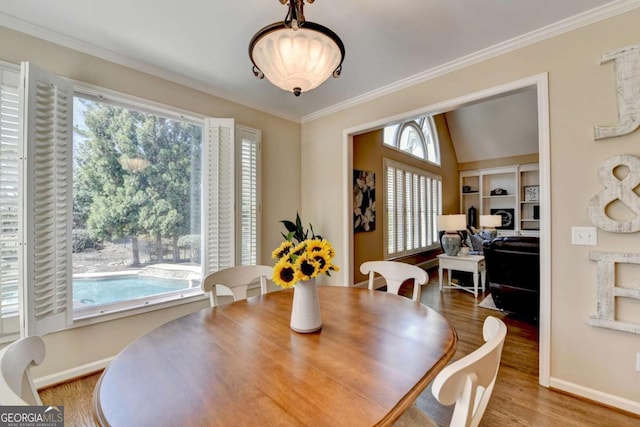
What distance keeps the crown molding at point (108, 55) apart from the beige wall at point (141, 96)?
36 millimetres

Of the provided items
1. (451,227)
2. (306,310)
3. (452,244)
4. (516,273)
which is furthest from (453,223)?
(306,310)

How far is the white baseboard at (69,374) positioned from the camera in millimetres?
2008

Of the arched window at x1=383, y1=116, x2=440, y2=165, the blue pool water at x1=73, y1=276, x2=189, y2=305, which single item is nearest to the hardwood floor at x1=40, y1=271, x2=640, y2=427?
the blue pool water at x1=73, y1=276, x2=189, y2=305

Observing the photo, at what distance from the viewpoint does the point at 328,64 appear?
1417 mm

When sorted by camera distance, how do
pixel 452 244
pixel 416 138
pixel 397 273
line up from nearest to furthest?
pixel 397 273 → pixel 452 244 → pixel 416 138

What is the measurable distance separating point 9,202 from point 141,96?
4.16 ft

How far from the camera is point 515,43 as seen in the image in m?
2.15

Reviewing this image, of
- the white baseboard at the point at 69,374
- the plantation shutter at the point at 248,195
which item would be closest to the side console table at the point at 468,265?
the plantation shutter at the point at 248,195

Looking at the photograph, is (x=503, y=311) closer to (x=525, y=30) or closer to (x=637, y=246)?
(x=637, y=246)

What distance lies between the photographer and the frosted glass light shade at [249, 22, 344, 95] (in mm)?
1280

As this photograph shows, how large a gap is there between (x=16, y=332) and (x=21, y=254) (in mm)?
605

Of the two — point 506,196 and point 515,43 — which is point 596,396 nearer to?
point 515,43

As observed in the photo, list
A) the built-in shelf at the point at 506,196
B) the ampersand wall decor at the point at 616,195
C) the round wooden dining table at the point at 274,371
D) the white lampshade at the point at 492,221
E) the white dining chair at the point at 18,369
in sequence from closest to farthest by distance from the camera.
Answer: the white dining chair at the point at 18,369, the round wooden dining table at the point at 274,371, the ampersand wall decor at the point at 616,195, the white lampshade at the point at 492,221, the built-in shelf at the point at 506,196

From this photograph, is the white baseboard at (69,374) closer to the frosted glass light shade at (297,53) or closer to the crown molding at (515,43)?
the frosted glass light shade at (297,53)
